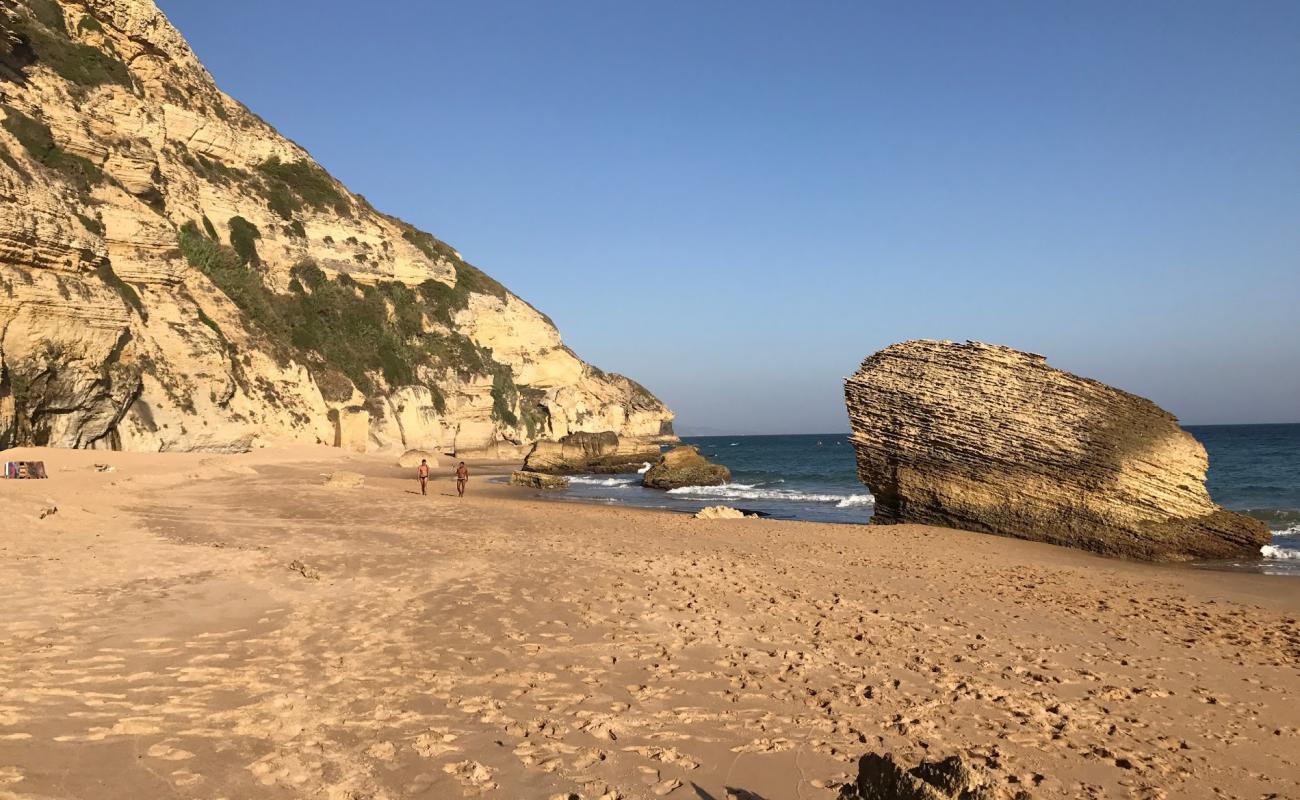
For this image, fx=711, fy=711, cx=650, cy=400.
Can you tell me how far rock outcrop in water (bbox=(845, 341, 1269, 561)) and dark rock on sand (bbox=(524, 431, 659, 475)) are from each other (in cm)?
2606

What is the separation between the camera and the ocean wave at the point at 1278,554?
51.2ft

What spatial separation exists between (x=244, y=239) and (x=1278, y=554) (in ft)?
154

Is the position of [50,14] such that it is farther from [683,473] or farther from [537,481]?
[683,473]

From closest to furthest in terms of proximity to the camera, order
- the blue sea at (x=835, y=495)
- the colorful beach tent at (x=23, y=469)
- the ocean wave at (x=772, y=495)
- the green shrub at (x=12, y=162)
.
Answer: the colorful beach tent at (x=23, y=469) < the blue sea at (x=835, y=495) < the green shrub at (x=12, y=162) < the ocean wave at (x=772, y=495)

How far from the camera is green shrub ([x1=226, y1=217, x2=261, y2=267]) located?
133 ft

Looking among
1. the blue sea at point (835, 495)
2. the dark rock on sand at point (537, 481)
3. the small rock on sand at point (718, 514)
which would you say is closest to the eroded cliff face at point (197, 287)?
the dark rock on sand at point (537, 481)

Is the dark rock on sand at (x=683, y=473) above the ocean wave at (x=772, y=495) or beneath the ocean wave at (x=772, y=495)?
above

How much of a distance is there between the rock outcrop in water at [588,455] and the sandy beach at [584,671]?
30.4 m

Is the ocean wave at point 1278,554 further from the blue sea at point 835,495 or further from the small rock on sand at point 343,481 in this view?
the small rock on sand at point 343,481

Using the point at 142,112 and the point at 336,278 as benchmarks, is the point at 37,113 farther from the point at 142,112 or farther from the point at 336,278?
the point at 336,278

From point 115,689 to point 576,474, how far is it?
130 ft

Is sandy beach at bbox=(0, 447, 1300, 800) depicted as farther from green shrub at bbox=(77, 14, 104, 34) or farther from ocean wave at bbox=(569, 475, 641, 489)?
green shrub at bbox=(77, 14, 104, 34)

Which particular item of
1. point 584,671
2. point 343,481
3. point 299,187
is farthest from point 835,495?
point 299,187

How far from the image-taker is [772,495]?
32.8 m
